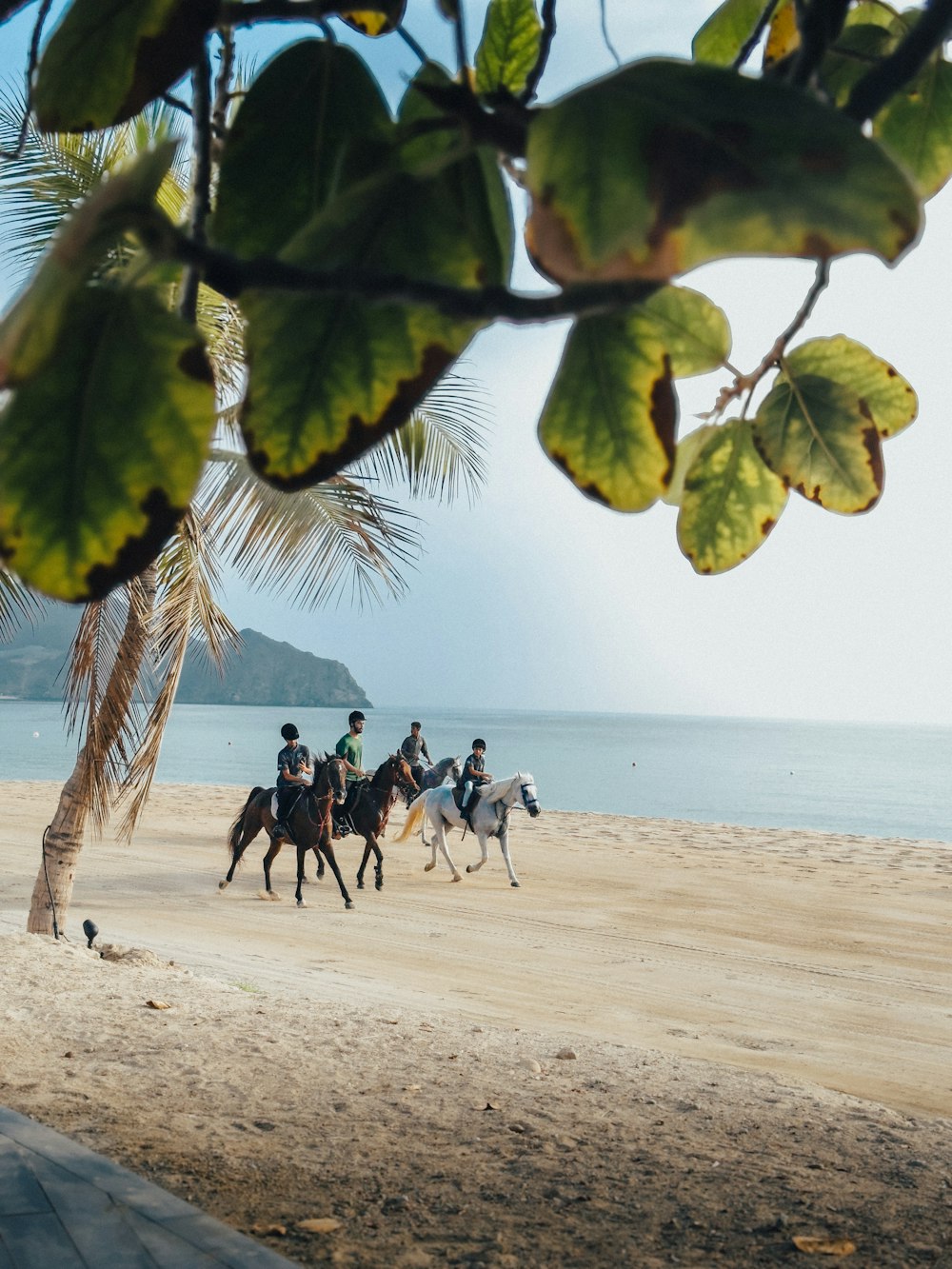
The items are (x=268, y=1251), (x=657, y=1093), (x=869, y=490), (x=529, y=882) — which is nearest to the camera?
(x=869, y=490)

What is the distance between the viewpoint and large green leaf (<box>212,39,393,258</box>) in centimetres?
39

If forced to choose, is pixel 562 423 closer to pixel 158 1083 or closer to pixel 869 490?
pixel 869 490

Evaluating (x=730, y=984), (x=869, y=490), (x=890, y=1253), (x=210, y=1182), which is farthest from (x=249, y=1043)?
(x=869, y=490)

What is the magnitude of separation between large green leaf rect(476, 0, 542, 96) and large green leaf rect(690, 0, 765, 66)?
230 mm

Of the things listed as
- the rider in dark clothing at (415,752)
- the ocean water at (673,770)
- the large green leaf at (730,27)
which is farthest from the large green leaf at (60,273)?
the ocean water at (673,770)

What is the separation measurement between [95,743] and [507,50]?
7.25 metres

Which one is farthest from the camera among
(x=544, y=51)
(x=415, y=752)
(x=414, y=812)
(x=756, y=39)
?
(x=415, y=752)

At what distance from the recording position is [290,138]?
40 cm

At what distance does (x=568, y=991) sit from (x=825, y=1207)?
15.7ft

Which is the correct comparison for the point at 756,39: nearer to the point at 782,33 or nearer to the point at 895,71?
the point at 782,33

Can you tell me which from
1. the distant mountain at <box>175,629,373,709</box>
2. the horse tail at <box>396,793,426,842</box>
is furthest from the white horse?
the distant mountain at <box>175,629,373,709</box>

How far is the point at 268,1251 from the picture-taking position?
293 centimetres

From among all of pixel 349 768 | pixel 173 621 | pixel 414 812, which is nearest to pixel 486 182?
pixel 173 621

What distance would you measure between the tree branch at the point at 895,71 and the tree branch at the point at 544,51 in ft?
0.57
